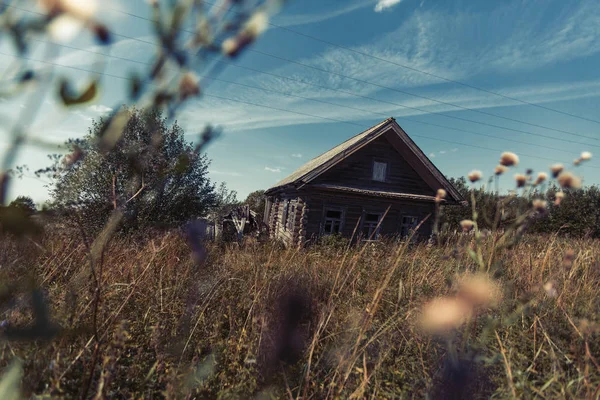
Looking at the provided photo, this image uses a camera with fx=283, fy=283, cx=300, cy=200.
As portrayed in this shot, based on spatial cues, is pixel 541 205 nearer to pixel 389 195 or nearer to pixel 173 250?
pixel 173 250

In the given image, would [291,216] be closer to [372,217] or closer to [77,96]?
[372,217]

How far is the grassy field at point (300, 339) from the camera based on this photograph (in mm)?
1743

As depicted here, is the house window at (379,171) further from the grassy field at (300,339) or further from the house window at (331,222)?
the grassy field at (300,339)

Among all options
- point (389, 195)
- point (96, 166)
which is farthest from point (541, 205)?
point (96, 166)

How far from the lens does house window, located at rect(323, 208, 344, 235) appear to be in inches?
455

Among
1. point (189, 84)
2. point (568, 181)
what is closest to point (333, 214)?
point (568, 181)

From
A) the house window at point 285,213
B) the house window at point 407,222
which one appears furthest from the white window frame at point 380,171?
the house window at point 285,213

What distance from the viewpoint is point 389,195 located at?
11.6 metres

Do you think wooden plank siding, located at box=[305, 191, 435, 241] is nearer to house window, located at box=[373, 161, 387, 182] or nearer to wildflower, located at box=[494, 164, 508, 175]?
house window, located at box=[373, 161, 387, 182]

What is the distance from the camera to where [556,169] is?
3.68 ft

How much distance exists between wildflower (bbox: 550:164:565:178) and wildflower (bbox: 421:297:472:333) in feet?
4.47

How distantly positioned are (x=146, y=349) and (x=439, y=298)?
9.70 ft

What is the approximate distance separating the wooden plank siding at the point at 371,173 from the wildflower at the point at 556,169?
1003 cm

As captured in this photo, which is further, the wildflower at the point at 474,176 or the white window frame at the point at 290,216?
the white window frame at the point at 290,216
